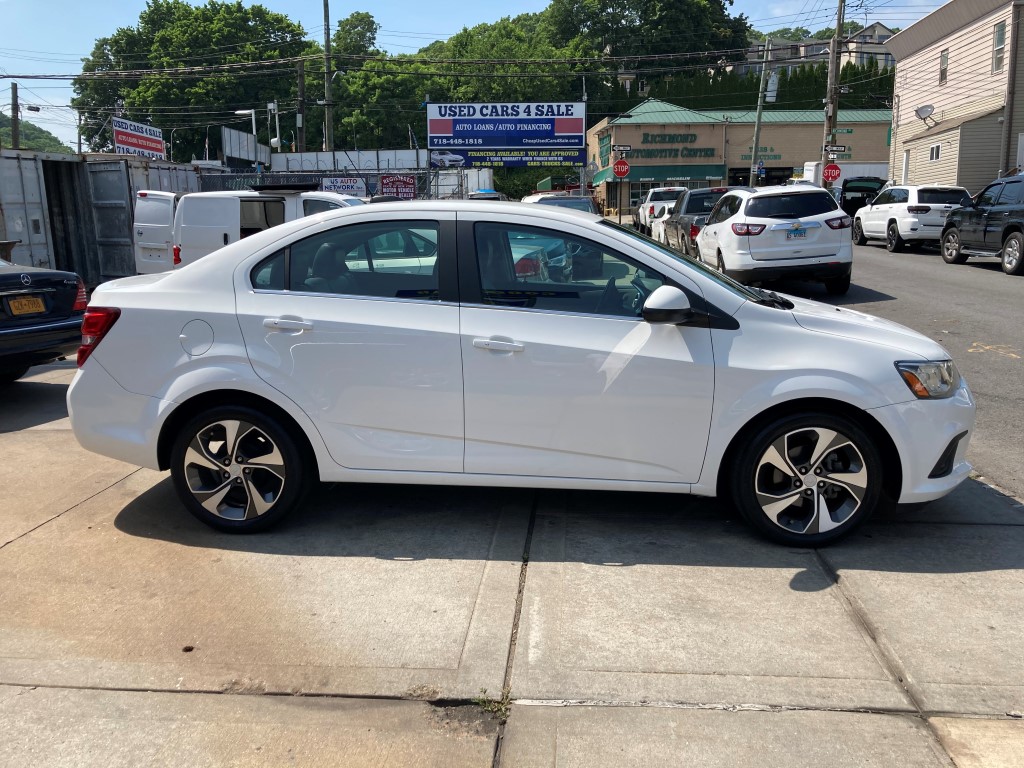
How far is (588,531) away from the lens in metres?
4.75

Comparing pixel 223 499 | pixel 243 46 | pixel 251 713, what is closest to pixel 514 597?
pixel 251 713

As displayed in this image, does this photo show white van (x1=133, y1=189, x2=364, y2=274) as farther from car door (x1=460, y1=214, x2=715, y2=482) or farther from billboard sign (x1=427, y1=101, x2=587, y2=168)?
billboard sign (x1=427, y1=101, x2=587, y2=168)

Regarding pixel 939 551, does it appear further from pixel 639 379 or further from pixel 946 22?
pixel 946 22

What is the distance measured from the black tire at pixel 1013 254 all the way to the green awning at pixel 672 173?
40.6m

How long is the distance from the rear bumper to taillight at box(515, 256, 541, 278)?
17.2 feet

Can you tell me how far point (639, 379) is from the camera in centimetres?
434

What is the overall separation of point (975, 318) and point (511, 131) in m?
32.0

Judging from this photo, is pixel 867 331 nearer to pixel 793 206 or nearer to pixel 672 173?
pixel 793 206

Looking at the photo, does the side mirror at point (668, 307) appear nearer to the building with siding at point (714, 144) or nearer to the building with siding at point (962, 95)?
the building with siding at point (962, 95)

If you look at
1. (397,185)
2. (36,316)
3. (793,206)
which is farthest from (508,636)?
(397,185)

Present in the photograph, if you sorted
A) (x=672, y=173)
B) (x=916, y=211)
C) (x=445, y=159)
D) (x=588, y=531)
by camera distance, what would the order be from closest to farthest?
(x=588, y=531) < (x=916, y=211) < (x=445, y=159) < (x=672, y=173)

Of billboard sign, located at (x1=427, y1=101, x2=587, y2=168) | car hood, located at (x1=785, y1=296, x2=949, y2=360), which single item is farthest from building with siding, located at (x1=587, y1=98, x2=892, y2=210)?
car hood, located at (x1=785, y1=296, x2=949, y2=360)

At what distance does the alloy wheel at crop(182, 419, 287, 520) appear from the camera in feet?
15.1

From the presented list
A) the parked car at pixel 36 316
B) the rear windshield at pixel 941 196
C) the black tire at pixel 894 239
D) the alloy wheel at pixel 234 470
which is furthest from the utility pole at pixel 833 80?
the alloy wheel at pixel 234 470
